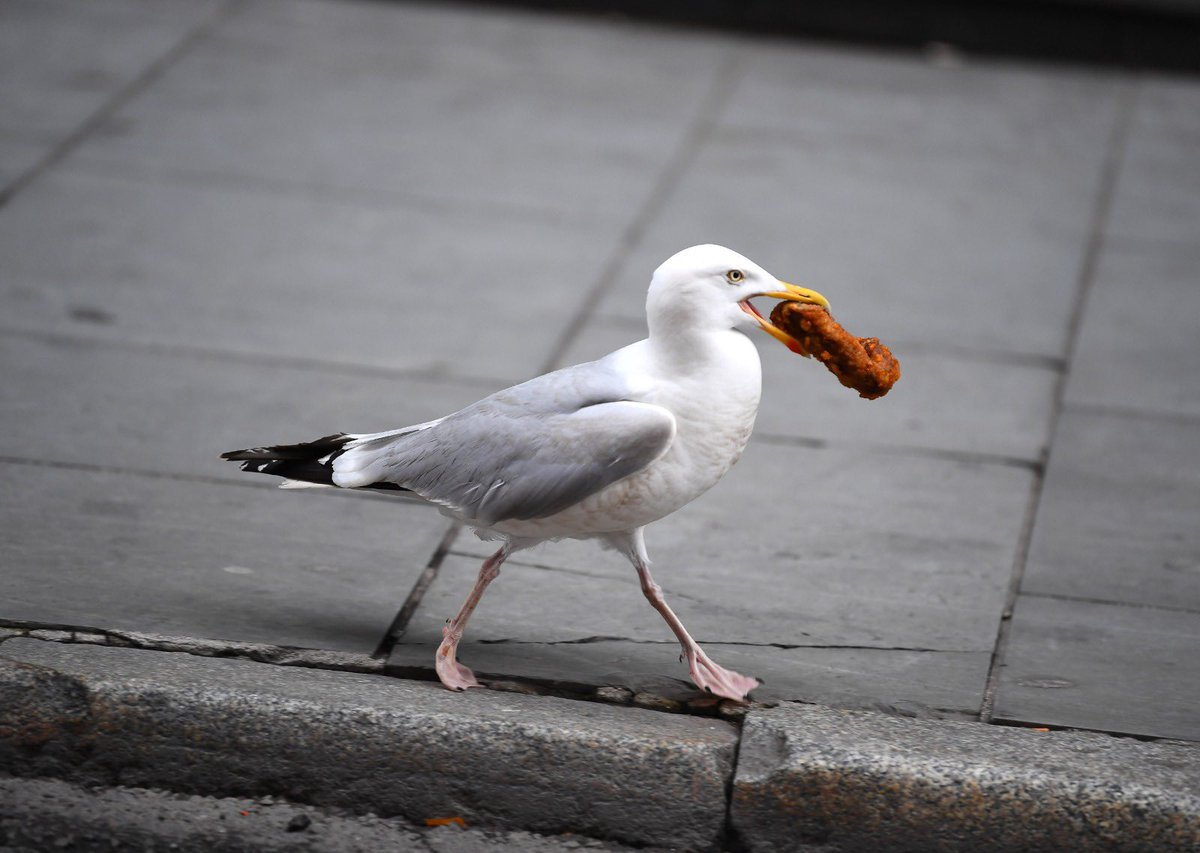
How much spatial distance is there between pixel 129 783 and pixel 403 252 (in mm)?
3762

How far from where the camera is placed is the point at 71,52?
9.45 metres

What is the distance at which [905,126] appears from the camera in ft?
30.5

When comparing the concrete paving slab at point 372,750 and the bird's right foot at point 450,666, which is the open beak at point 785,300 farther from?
the bird's right foot at point 450,666

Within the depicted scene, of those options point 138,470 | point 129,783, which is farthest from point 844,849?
point 138,470

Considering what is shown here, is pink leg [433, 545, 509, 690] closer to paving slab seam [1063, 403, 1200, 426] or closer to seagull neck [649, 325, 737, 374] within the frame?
seagull neck [649, 325, 737, 374]

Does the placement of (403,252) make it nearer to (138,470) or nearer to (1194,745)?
(138,470)

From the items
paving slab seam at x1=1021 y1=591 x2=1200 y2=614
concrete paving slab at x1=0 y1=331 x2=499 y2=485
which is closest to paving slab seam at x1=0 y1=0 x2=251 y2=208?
concrete paving slab at x1=0 y1=331 x2=499 y2=485


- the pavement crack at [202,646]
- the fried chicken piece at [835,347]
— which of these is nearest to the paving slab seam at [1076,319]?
the fried chicken piece at [835,347]

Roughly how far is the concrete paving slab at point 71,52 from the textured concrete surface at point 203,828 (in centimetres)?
500

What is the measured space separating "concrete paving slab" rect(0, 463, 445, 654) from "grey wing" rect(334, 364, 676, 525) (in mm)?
575

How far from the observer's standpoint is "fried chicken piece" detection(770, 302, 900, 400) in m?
4.09

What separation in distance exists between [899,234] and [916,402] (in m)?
1.77

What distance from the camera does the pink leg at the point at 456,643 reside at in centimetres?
425

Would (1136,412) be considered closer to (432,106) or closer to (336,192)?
(336,192)
